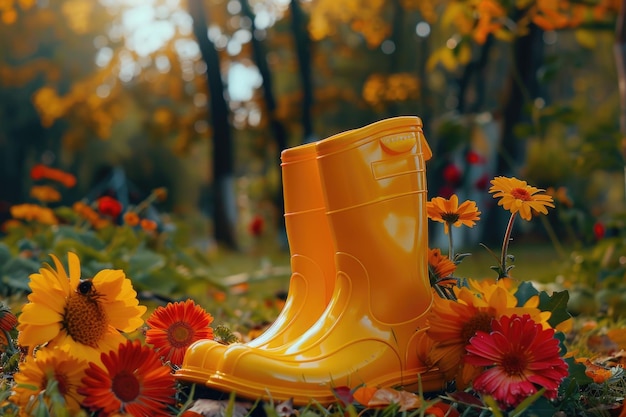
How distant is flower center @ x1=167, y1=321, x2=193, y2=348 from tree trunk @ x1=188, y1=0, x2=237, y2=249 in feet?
24.2

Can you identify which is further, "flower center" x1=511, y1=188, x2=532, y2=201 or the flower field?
"flower center" x1=511, y1=188, x2=532, y2=201

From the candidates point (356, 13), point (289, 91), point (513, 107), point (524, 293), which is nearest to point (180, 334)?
point (524, 293)

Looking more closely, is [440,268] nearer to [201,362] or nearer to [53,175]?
[201,362]

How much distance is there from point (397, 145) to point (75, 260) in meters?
0.63

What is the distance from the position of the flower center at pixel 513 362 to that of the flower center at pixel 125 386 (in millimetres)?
609

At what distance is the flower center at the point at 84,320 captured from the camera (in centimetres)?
130

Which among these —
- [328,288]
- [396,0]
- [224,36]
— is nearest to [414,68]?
[396,0]

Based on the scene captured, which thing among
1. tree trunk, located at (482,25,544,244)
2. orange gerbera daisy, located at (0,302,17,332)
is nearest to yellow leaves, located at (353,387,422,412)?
orange gerbera daisy, located at (0,302,17,332)

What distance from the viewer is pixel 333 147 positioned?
4.70 ft

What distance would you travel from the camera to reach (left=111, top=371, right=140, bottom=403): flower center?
121 cm

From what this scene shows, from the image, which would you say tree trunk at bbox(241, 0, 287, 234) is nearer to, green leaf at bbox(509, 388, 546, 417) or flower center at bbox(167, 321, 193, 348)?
flower center at bbox(167, 321, 193, 348)

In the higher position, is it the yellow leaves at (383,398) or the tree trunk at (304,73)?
the yellow leaves at (383,398)

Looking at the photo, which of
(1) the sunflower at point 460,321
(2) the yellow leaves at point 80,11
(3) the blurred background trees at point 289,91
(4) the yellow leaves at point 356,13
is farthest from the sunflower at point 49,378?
(2) the yellow leaves at point 80,11

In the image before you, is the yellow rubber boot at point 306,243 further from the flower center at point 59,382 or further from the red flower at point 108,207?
the red flower at point 108,207
